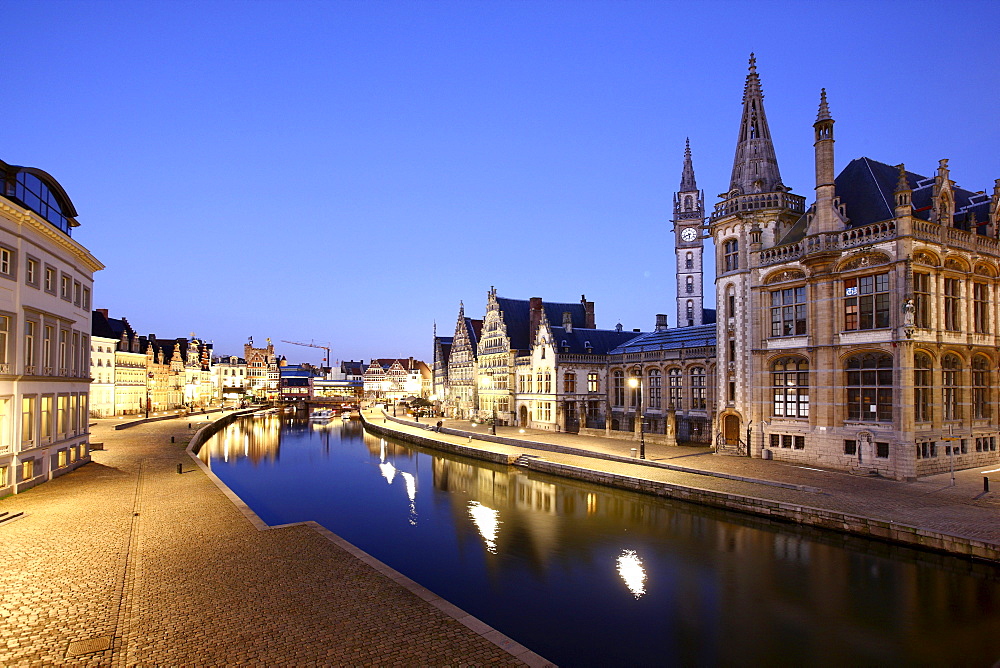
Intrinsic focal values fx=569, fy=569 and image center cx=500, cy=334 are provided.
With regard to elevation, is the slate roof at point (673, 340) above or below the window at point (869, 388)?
above

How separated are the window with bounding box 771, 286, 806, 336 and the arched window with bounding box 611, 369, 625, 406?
62.3 feet

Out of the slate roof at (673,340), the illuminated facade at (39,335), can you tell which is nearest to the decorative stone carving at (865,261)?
the slate roof at (673,340)

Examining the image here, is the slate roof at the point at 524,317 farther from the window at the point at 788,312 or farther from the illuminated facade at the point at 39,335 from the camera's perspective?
the illuminated facade at the point at 39,335

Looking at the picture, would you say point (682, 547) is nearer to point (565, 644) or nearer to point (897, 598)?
point (897, 598)

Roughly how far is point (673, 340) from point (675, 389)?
449 cm

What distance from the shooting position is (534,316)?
197 ft

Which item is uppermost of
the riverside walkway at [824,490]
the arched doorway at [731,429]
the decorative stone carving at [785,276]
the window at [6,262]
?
the decorative stone carving at [785,276]

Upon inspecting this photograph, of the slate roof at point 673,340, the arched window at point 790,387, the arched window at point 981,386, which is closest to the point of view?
the arched window at point 981,386

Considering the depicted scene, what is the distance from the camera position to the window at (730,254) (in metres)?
35.8

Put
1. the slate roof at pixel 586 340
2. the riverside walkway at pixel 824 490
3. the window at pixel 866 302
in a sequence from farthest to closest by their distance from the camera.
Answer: the slate roof at pixel 586 340 → the window at pixel 866 302 → the riverside walkway at pixel 824 490

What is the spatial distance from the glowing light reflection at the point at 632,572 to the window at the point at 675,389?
25017 millimetres

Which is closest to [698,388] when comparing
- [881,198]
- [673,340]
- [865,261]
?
[673,340]

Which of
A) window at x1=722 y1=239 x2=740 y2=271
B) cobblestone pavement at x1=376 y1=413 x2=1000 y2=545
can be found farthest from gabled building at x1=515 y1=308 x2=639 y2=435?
window at x1=722 y1=239 x2=740 y2=271

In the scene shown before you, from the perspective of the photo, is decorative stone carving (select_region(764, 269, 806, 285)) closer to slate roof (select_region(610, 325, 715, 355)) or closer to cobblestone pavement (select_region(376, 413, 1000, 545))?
slate roof (select_region(610, 325, 715, 355))
